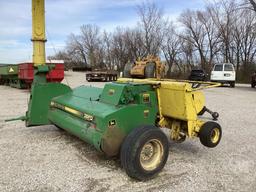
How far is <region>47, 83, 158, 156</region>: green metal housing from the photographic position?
4.11 metres

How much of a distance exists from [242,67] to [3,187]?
38150 millimetres

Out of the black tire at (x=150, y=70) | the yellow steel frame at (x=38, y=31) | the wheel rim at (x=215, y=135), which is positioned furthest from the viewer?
the black tire at (x=150, y=70)

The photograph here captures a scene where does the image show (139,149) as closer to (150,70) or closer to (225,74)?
(150,70)

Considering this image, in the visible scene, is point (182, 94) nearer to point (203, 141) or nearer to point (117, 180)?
point (203, 141)

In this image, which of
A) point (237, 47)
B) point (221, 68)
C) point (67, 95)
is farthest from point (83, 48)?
point (67, 95)

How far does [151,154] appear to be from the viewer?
14.0 ft

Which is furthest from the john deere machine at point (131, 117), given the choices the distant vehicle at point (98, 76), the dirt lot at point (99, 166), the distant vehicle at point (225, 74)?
the distant vehicle at point (98, 76)

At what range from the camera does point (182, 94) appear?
465 centimetres

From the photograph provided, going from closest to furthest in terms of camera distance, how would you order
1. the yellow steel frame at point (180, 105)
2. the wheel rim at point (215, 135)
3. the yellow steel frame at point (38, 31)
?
the yellow steel frame at point (180, 105), the wheel rim at point (215, 135), the yellow steel frame at point (38, 31)

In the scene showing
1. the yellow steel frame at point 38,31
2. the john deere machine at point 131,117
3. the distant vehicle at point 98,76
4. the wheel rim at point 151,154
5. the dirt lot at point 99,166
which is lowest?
the dirt lot at point 99,166

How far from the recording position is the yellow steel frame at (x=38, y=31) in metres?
9.01

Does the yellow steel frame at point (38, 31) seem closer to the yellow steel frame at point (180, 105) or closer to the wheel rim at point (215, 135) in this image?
the yellow steel frame at point (180, 105)

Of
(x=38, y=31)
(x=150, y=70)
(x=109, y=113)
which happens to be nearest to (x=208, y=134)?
(x=109, y=113)

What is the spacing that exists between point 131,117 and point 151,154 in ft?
1.83
